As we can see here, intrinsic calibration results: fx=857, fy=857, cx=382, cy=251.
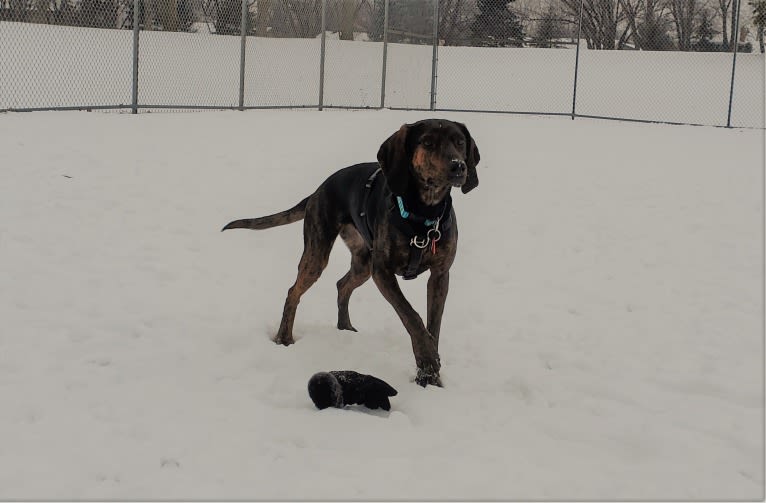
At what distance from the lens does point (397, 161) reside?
14.0ft

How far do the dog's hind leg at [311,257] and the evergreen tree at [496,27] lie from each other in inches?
810

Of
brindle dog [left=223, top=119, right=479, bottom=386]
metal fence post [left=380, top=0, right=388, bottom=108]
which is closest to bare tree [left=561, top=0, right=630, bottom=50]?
metal fence post [left=380, top=0, right=388, bottom=108]

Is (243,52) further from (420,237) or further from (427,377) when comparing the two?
(427,377)

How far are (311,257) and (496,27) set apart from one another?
2134cm

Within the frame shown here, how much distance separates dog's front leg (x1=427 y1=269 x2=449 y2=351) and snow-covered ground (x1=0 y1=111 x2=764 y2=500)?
0.24 metres

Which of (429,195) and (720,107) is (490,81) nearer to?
(720,107)

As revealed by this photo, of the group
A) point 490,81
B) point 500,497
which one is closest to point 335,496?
point 500,497

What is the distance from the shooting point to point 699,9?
27297mm

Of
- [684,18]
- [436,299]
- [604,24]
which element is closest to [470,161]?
[436,299]

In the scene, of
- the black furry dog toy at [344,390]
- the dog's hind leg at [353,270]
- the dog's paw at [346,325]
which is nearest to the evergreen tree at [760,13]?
the dog's hind leg at [353,270]

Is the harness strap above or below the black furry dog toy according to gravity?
above

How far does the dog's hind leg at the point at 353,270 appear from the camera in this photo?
16.8ft

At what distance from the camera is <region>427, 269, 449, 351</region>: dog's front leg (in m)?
4.49

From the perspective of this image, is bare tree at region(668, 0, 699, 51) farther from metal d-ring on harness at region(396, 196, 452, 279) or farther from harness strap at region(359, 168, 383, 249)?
metal d-ring on harness at region(396, 196, 452, 279)
